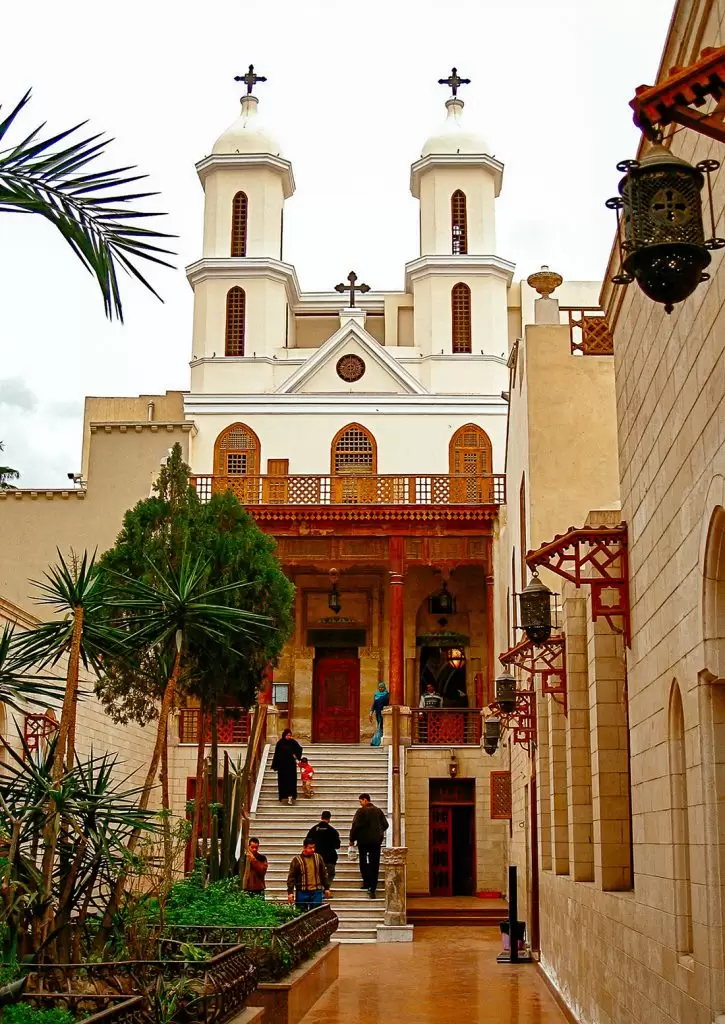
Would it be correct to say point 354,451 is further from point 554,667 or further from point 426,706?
point 554,667

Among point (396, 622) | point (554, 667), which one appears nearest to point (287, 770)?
point (396, 622)

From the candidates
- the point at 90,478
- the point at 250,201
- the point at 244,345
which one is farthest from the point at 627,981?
the point at 250,201

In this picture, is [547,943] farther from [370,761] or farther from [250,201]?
[250,201]

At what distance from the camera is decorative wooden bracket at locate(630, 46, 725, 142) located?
4.05 metres

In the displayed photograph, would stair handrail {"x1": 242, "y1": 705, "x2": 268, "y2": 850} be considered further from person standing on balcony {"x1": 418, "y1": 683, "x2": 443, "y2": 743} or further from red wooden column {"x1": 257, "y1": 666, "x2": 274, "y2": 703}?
person standing on balcony {"x1": 418, "y1": 683, "x2": 443, "y2": 743}

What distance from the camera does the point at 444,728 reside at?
976 inches

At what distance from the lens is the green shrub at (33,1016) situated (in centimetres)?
653

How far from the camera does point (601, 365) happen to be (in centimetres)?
1664

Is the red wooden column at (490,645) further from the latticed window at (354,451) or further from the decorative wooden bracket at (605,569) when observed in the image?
the decorative wooden bracket at (605,569)

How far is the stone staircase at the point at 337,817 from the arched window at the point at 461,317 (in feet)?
40.6

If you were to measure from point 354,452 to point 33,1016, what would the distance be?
24.6 meters

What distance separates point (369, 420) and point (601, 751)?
72.0ft

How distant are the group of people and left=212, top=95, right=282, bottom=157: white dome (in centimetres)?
1586

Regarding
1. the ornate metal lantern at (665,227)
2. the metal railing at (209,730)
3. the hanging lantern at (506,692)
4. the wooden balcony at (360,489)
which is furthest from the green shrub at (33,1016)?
the wooden balcony at (360,489)
